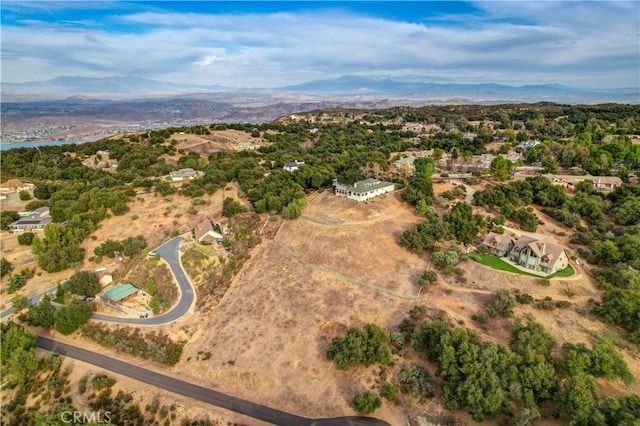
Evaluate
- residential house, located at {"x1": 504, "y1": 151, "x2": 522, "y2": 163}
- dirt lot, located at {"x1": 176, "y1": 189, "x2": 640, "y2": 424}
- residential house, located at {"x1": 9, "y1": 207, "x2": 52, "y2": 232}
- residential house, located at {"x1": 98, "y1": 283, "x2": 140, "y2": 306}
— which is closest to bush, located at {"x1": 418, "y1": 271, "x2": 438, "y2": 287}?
dirt lot, located at {"x1": 176, "y1": 189, "x2": 640, "y2": 424}

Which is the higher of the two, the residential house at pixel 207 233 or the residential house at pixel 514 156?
the residential house at pixel 514 156

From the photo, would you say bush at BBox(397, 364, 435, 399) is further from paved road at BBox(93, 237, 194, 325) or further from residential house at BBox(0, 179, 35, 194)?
residential house at BBox(0, 179, 35, 194)

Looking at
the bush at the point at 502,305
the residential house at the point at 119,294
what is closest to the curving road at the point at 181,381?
the residential house at the point at 119,294

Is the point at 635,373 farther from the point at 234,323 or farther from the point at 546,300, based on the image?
the point at 234,323

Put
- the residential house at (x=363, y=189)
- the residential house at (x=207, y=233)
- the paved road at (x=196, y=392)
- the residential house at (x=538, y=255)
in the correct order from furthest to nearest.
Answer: the residential house at (x=363, y=189)
the residential house at (x=207, y=233)
the residential house at (x=538, y=255)
the paved road at (x=196, y=392)

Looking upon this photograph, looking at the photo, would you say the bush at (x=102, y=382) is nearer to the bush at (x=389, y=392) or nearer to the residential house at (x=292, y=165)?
the bush at (x=389, y=392)

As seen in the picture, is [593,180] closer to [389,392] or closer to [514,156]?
[514,156]
